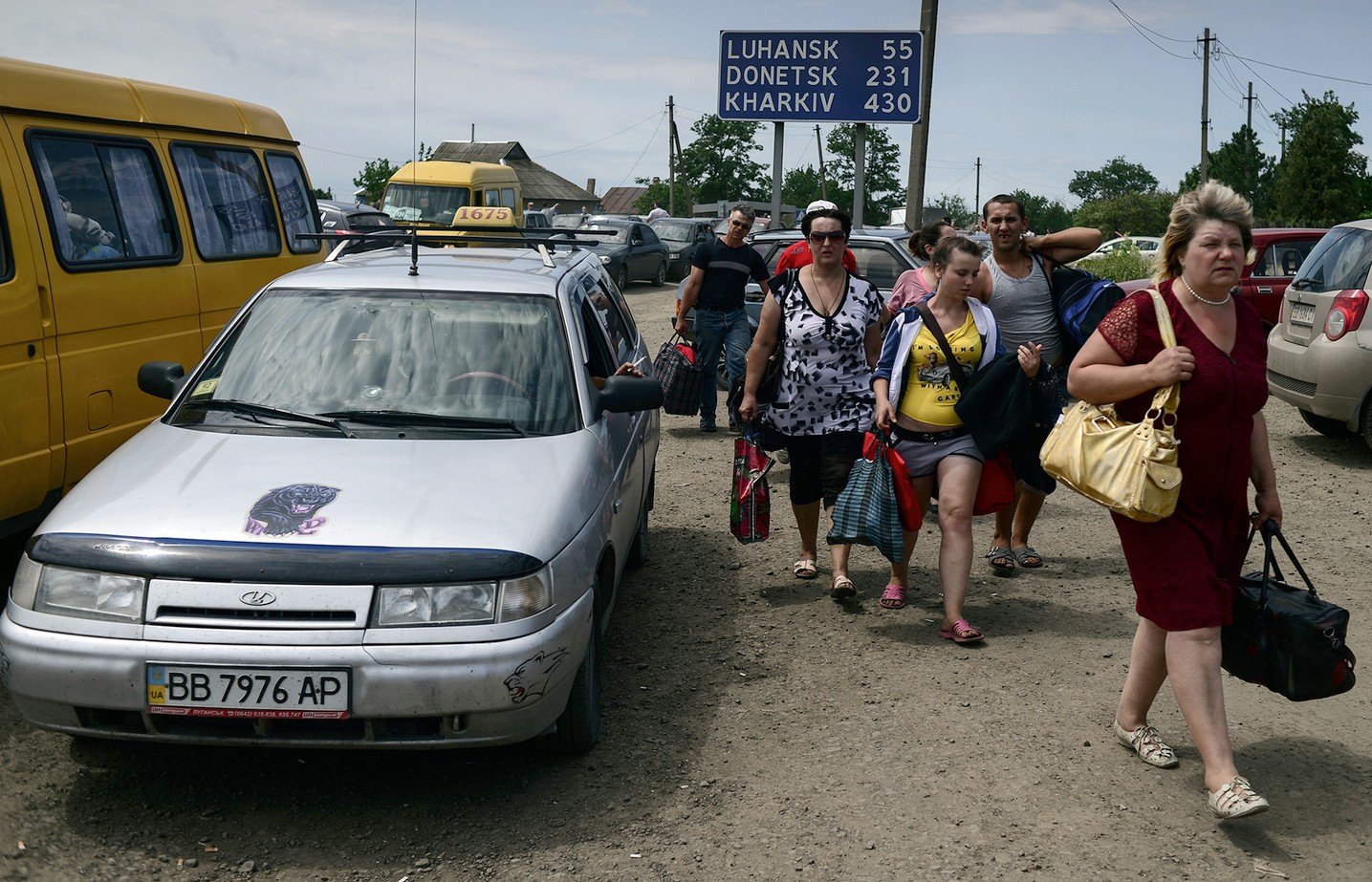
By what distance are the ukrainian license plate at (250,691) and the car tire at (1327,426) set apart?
9688 mm

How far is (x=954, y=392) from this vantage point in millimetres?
5777

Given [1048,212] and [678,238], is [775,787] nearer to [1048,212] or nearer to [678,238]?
[678,238]

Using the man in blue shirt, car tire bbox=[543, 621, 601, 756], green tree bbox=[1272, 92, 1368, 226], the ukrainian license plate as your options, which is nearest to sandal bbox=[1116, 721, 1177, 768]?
car tire bbox=[543, 621, 601, 756]

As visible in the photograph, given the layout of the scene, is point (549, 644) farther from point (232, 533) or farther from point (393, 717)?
point (232, 533)

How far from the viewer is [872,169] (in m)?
86.4

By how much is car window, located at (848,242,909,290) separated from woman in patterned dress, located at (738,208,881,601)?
5055mm

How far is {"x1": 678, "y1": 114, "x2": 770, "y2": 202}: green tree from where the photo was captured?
7594 centimetres

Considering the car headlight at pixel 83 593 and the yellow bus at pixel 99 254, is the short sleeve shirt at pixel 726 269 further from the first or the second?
the car headlight at pixel 83 593

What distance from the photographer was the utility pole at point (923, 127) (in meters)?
18.5

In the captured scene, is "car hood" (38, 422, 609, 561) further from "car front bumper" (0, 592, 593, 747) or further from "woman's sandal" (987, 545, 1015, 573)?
"woman's sandal" (987, 545, 1015, 573)

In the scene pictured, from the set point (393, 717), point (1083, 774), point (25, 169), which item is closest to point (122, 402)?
point (25, 169)

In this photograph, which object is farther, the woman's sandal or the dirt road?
the woman's sandal

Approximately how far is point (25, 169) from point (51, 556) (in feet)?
9.35

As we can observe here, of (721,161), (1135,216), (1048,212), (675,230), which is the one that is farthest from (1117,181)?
(675,230)
